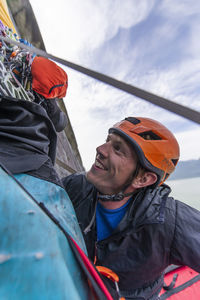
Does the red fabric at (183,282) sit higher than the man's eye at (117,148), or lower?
lower

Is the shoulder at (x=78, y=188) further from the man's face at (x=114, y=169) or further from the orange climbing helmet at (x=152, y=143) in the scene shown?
the orange climbing helmet at (x=152, y=143)

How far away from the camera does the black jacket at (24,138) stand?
644mm

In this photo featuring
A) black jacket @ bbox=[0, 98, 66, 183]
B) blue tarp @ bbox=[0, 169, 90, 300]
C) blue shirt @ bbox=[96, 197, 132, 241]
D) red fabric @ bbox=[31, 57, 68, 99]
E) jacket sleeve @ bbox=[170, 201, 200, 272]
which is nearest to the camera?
blue tarp @ bbox=[0, 169, 90, 300]

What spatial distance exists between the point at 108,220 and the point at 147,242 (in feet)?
1.24

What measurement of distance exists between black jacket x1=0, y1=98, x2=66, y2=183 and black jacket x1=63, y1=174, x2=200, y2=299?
91 centimetres

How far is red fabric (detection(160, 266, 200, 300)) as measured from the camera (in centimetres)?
218

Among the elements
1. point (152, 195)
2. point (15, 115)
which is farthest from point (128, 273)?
point (15, 115)

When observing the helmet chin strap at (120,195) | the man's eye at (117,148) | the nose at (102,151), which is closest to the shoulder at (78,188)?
the helmet chin strap at (120,195)

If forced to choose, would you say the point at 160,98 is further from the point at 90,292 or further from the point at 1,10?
the point at 1,10

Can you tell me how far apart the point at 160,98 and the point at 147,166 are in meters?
0.97

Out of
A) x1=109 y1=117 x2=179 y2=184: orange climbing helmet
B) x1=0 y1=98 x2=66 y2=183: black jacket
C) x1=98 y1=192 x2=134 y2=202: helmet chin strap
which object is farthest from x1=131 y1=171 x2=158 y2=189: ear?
x1=0 y1=98 x2=66 y2=183: black jacket

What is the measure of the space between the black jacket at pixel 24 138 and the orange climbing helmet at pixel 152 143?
2.77 ft

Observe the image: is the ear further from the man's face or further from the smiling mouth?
the smiling mouth

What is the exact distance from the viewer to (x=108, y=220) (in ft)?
4.75
